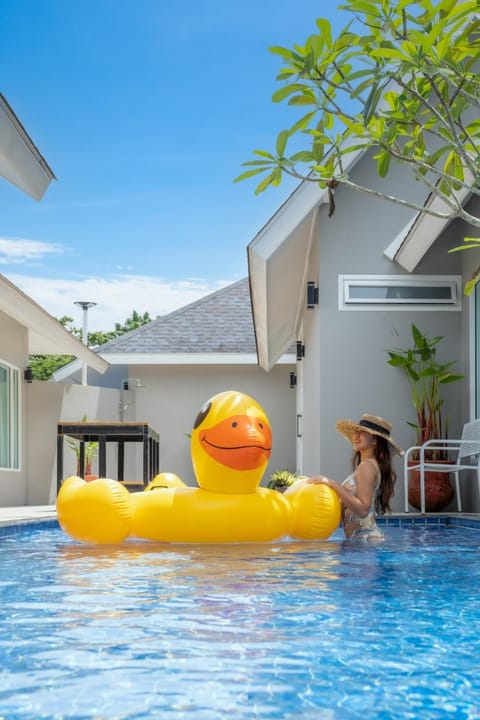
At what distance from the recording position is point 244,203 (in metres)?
38.7

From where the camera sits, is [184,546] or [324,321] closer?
[184,546]

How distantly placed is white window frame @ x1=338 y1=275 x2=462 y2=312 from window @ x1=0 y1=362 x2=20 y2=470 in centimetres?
587

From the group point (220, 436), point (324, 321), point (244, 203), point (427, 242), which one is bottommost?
point (220, 436)

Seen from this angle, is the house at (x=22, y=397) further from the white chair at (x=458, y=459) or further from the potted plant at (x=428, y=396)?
the white chair at (x=458, y=459)

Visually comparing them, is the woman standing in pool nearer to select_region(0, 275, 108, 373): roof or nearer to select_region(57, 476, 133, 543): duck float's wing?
select_region(57, 476, 133, 543): duck float's wing

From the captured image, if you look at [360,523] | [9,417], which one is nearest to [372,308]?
[360,523]

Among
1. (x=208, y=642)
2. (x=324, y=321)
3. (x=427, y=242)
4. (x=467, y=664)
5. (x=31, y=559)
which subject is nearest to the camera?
(x=467, y=664)

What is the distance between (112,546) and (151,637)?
3496mm

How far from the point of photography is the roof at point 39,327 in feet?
39.1

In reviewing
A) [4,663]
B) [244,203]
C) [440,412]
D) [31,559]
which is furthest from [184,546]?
[244,203]

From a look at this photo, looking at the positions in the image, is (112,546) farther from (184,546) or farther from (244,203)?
(244,203)

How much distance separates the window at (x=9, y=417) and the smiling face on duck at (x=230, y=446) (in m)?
7.85

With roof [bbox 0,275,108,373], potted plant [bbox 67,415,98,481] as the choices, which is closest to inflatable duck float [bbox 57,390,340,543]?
roof [bbox 0,275,108,373]

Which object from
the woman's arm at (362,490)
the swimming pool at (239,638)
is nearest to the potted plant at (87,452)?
the woman's arm at (362,490)
